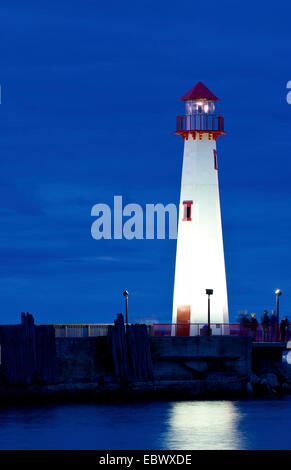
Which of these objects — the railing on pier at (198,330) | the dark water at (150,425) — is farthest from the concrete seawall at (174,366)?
the railing on pier at (198,330)

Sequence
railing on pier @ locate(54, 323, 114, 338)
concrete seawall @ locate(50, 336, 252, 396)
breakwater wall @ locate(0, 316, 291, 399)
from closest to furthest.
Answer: breakwater wall @ locate(0, 316, 291, 399)
concrete seawall @ locate(50, 336, 252, 396)
railing on pier @ locate(54, 323, 114, 338)

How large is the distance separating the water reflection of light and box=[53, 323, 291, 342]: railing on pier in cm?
416

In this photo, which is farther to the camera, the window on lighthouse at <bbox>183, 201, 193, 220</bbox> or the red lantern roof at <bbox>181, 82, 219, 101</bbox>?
the red lantern roof at <bbox>181, 82, 219, 101</bbox>

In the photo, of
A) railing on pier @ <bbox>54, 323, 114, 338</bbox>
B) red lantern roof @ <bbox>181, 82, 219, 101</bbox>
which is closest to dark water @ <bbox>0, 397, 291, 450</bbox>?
railing on pier @ <bbox>54, 323, 114, 338</bbox>

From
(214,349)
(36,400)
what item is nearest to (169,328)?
(214,349)

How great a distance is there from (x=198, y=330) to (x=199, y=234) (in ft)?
16.0

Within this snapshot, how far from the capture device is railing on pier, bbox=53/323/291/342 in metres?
71.1

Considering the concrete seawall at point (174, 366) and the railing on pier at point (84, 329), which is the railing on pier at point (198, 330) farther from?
the concrete seawall at point (174, 366)

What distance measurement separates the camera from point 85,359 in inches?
2731

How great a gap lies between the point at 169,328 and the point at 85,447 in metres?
14.7

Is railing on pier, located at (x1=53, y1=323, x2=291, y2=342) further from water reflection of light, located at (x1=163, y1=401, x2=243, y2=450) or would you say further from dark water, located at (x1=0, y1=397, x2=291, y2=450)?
water reflection of light, located at (x1=163, y1=401, x2=243, y2=450)

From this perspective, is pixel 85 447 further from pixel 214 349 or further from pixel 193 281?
pixel 193 281

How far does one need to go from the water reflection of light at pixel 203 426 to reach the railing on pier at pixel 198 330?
4164 mm

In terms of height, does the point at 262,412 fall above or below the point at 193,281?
below
